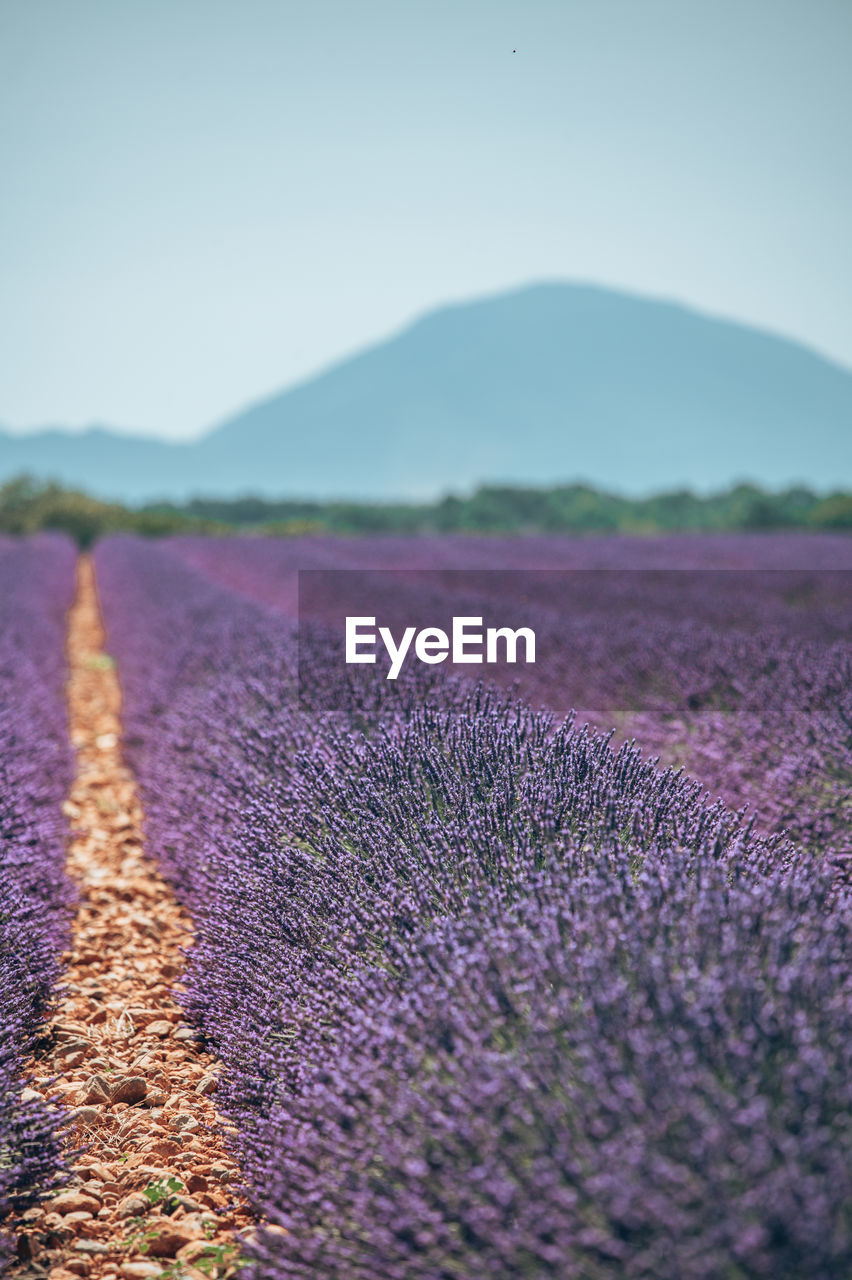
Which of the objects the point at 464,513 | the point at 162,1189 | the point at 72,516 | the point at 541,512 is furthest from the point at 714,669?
the point at 541,512

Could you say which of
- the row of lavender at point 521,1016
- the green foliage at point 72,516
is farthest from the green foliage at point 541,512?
the row of lavender at point 521,1016

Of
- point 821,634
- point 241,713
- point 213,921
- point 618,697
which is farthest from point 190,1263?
point 821,634

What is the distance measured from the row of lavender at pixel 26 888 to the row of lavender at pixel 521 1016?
38 cm

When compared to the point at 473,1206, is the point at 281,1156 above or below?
below

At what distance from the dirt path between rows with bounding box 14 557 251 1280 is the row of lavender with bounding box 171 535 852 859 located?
6.12 feet

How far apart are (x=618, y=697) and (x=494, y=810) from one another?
2.50 m

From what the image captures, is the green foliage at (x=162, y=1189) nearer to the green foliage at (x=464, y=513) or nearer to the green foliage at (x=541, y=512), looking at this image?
the green foliage at (x=464, y=513)

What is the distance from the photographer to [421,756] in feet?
7.43

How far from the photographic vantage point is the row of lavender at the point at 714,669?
9.68 feet

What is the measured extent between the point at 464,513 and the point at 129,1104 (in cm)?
3618

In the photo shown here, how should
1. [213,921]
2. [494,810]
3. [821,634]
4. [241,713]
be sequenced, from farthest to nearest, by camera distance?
[821,634]
[241,713]
[213,921]
[494,810]

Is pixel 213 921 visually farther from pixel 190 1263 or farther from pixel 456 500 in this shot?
pixel 456 500

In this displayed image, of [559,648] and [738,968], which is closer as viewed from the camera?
[738,968]

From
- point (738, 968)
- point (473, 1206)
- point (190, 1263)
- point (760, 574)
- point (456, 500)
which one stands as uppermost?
point (456, 500)
